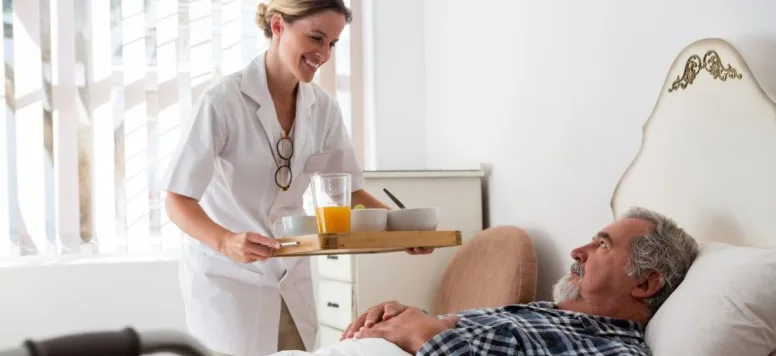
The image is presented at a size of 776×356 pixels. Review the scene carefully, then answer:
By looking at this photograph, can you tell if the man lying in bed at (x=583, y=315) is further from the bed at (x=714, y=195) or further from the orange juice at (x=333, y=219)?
the orange juice at (x=333, y=219)

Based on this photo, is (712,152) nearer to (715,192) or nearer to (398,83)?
(715,192)

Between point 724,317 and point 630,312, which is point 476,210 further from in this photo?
point 724,317

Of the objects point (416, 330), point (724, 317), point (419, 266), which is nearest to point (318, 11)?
point (416, 330)

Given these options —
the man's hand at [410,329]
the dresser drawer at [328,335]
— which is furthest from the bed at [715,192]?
the dresser drawer at [328,335]

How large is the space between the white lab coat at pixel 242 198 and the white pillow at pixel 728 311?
85 cm

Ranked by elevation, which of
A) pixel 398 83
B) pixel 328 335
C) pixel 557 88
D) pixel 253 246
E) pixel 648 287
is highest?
pixel 398 83

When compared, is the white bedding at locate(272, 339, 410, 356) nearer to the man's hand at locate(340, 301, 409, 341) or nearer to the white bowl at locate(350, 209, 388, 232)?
the man's hand at locate(340, 301, 409, 341)

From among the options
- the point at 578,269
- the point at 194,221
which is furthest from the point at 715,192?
the point at 194,221

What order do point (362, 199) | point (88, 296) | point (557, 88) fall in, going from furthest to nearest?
point (88, 296), point (557, 88), point (362, 199)

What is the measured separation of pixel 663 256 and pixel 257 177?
0.92 meters

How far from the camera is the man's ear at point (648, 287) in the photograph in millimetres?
1961

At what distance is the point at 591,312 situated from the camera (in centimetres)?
201

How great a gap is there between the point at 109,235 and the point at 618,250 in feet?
7.40

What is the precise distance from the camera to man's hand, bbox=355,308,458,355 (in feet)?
6.14
